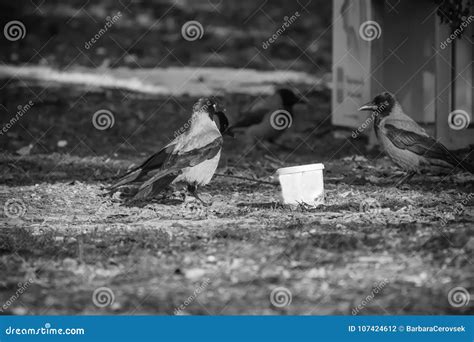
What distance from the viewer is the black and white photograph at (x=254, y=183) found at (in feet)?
19.8

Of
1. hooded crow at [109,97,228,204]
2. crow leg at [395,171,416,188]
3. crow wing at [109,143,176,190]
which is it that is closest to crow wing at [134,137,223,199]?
hooded crow at [109,97,228,204]

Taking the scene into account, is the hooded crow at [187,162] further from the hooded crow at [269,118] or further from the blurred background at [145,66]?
the hooded crow at [269,118]

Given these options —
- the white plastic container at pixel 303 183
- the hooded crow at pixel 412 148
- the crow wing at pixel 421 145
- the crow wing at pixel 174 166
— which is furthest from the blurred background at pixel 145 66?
the white plastic container at pixel 303 183

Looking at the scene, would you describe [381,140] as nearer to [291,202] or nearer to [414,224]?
[291,202]

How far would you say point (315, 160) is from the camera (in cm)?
1154

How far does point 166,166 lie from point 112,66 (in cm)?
1191

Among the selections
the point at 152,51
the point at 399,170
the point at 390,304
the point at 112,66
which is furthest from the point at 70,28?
the point at 390,304

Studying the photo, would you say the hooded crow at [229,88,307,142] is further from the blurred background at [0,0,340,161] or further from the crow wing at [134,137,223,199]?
the crow wing at [134,137,223,199]

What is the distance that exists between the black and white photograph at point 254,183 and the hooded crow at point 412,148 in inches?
0.9

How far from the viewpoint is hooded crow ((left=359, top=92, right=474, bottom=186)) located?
9711 mm

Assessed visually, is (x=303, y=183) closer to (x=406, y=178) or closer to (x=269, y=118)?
(x=406, y=178)

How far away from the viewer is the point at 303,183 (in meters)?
8.41

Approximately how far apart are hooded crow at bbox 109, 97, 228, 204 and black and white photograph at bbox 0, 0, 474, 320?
21 millimetres

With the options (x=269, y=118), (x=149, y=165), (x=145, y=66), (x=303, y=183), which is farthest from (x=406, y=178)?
(x=145, y=66)
